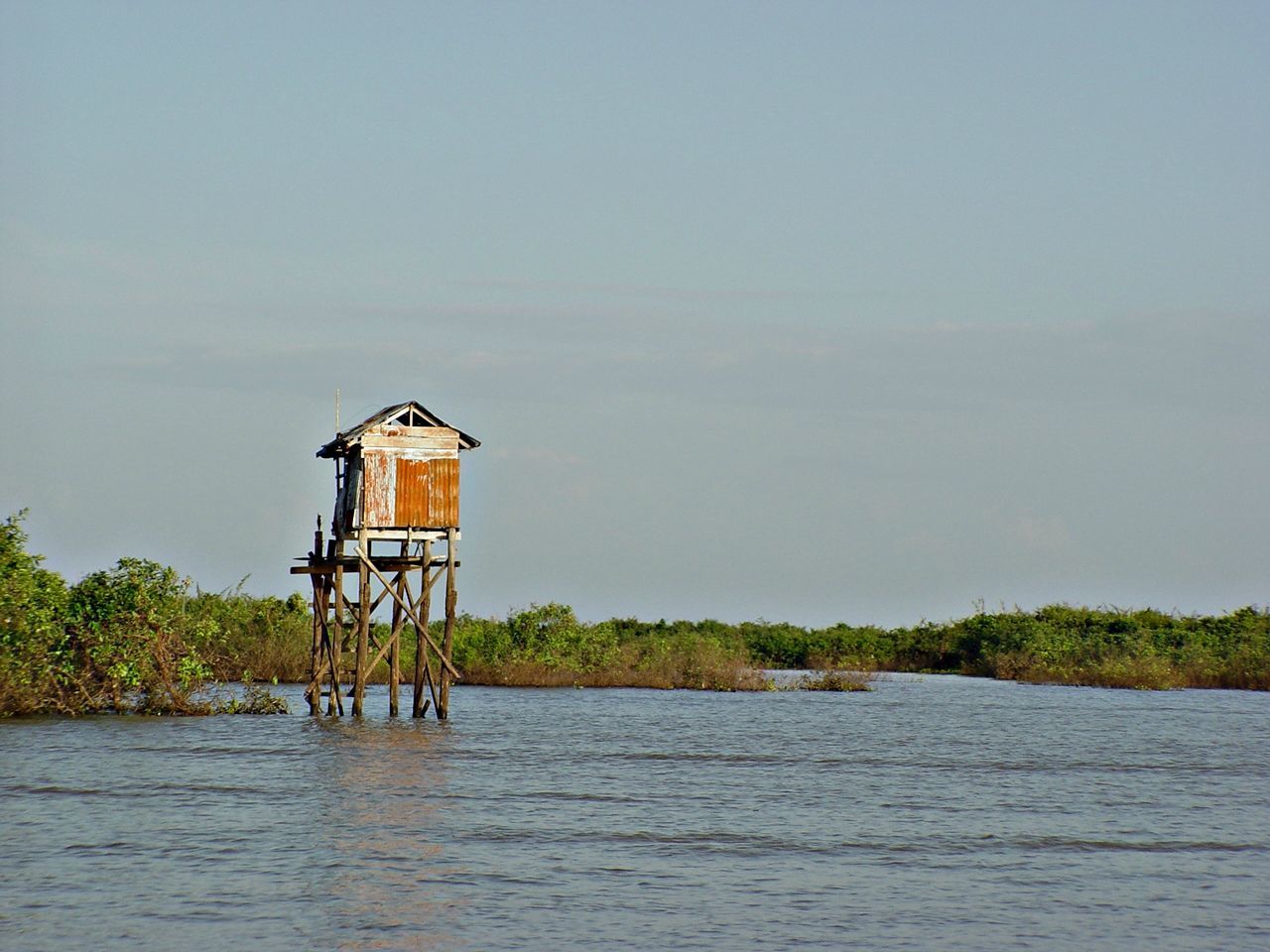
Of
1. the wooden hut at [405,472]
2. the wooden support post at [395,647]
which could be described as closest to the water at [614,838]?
the wooden support post at [395,647]

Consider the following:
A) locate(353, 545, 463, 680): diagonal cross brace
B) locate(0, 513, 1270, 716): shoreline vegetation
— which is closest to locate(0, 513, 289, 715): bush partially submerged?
locate(0, 513, 1270, 716): shoreline vegetation

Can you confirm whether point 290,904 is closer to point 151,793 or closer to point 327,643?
point 151,793

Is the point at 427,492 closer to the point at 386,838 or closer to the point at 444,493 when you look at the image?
the point at 444,493

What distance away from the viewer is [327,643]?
131 ft

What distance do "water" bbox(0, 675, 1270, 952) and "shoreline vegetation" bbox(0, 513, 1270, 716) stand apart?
1.55m

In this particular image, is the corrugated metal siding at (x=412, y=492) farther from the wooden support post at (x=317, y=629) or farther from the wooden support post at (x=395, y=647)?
the wooden support post at (x=317, y=629)

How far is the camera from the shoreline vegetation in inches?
1380

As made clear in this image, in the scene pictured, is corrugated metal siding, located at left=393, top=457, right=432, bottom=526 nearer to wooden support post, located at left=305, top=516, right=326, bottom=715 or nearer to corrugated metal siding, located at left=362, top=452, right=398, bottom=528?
corrugated metal siding, located at left=362, top=452, right=398, bottom=528

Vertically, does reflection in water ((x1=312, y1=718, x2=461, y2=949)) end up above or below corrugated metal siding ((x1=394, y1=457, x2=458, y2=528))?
below

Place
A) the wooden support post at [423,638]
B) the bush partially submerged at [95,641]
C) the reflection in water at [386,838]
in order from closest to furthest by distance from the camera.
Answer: the reflection in water at [386,838], the bush partially submerged at [95,641], the wooden support post at [423,638]

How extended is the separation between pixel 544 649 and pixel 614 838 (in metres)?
34.2

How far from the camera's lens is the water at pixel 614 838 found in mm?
16016

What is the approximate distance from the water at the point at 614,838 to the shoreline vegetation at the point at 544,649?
1.55 meters

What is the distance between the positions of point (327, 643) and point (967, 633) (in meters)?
41.1
